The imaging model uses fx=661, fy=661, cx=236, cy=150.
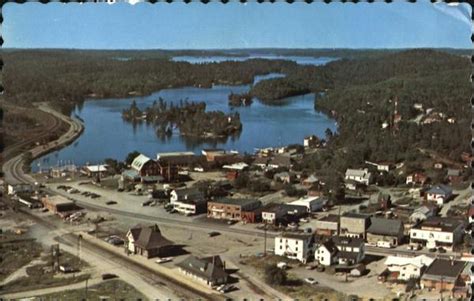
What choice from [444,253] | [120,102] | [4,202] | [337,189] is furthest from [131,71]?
[444,253]

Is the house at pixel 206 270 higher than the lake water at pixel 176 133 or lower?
lower

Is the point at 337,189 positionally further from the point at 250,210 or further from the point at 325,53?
the point at 325,53

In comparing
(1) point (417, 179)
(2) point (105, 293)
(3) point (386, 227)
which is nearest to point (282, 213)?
(3) point (386, 227)

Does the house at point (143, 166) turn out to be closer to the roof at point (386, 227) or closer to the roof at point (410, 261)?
the roof at point (386, 227)

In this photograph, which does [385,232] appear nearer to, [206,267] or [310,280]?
[310,280]

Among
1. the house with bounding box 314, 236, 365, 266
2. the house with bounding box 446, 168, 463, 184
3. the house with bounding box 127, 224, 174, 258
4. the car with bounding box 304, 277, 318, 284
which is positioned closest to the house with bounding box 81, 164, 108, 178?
the house with bounding box 127, 224, 174, 258

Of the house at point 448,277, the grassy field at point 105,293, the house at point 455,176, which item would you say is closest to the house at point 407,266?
the house at point 448,277

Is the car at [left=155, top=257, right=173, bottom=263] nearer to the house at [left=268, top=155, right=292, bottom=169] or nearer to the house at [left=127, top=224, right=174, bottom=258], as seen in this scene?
the house at [left=127, top=224, right=174, bottom=258]
